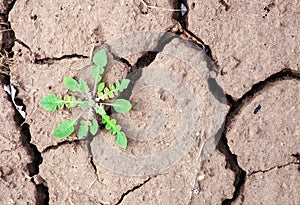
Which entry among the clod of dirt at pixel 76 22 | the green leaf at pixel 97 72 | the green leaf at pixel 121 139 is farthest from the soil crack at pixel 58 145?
the clod of dirt at pixel 76 22

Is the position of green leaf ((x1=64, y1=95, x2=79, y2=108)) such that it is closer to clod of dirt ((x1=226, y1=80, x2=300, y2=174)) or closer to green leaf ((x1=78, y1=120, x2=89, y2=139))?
green leaf ((x1=78, y1=120, x2=89, y2=139))

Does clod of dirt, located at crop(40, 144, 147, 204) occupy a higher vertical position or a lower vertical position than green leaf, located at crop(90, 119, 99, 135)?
lower

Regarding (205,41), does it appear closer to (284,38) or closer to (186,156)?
(284,38)

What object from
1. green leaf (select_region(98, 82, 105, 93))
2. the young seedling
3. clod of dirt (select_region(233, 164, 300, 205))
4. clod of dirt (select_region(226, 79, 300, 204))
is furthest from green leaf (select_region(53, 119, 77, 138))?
clod of dirt (select_region(233, 164, 300, 205))

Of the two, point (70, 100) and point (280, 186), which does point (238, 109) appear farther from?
point (70, 100)

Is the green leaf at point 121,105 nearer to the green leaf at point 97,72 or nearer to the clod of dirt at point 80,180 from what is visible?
the green leaf at point 97,72

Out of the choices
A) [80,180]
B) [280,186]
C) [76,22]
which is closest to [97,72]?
[76,22]
